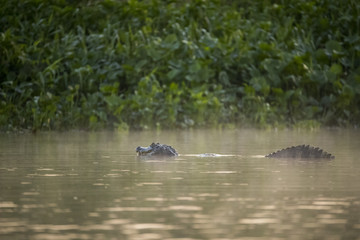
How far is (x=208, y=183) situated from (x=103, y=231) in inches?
128

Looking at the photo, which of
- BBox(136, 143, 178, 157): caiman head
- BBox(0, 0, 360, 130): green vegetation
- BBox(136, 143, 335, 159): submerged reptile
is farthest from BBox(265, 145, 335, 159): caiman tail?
BBox(0, 0, 360, 130): green vegetation

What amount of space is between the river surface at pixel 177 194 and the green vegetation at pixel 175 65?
17.1 ft

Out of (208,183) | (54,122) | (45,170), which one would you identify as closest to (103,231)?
(208,183)

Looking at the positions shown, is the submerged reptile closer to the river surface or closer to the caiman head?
the caiman head

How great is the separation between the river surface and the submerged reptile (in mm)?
202

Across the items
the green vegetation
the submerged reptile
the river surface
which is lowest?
the river surface

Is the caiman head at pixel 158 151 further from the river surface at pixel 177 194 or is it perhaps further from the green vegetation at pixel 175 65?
the green vegetation at pixel 175 65

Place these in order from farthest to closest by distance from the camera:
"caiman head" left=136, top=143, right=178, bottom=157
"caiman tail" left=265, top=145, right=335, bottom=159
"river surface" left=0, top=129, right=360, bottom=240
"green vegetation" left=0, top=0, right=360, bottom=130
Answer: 1. "green vegetation" left=0, top=0, right=360, bottom=130
2. "caiman head" left=136, top=143, right=178, bottom=157
3. "caiman tail" left=265, top=145, right=335, bottom=159
4. "river surface" left=0, top=129, right=360, bottom=240

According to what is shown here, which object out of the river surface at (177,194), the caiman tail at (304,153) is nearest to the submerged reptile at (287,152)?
the caiman tail at (304,153)

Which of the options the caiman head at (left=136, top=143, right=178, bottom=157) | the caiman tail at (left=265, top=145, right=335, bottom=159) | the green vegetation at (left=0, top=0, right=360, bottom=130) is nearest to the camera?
the caiman tail at (left=265, top=145, right=335, bottom=159)

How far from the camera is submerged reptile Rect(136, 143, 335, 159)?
1273 centimetres

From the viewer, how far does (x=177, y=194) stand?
875 centimetres

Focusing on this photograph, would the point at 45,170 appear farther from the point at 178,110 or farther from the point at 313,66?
the point at 313,66

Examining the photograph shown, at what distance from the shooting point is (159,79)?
21938 millimetres
